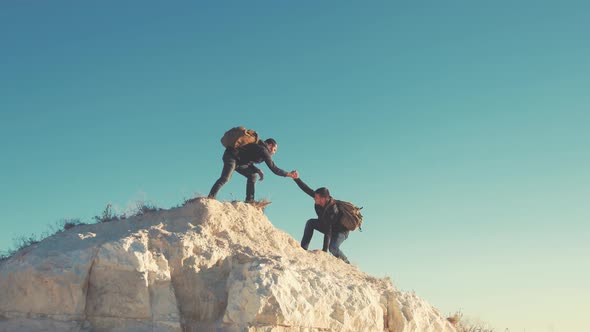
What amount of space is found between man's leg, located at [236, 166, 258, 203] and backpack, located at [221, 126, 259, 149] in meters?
0.50

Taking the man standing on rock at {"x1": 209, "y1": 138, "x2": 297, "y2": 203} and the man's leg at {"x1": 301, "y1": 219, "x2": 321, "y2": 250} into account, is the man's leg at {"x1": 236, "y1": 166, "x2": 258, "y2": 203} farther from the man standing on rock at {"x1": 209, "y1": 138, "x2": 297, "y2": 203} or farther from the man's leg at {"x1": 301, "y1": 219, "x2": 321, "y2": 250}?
the man's leg at {"x1": 301, "y1": 219, "x2": 321, "y2": 250}

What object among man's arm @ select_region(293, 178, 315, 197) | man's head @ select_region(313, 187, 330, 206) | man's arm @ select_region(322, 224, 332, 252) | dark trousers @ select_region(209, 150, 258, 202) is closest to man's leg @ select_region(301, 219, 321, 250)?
man's arm @ select_region(322, 224, 332, 252)

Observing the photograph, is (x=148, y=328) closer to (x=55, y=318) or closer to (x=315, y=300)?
(x=55, y=318)

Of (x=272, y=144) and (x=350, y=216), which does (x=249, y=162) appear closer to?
(x=272, y=144)

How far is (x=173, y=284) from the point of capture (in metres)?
8.67

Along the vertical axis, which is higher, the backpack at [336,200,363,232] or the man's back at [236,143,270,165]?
the man's back at [236,143,270,165]

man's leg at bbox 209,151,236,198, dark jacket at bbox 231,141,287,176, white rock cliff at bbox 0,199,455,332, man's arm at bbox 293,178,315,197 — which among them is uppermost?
dark jacket at bbox 231,141,287,176

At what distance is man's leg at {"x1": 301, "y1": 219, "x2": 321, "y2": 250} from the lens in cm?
1212

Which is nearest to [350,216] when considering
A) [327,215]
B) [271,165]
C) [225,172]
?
[327,215]

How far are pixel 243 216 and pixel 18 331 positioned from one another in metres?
4.00

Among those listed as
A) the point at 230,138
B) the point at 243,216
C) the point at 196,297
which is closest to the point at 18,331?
the point at 196,297

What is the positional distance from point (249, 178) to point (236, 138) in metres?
0.88

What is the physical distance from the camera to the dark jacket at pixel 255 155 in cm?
1092

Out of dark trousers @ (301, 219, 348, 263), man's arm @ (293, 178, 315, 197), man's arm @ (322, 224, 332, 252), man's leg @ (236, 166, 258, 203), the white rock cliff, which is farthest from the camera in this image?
dark trousers @ (301, 219, 348, 263)
